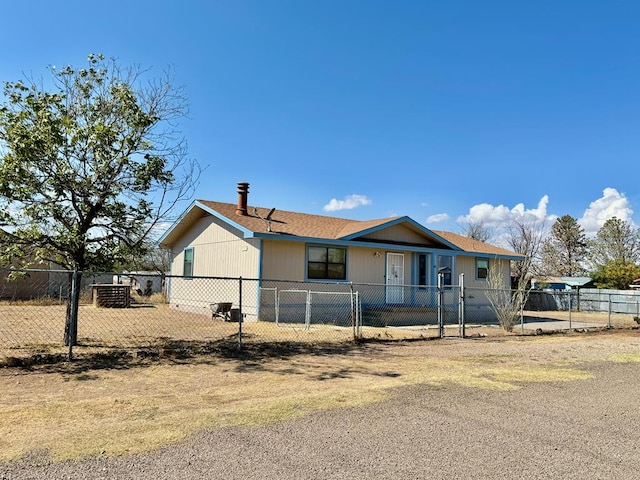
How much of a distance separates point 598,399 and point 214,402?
4978 millimetres

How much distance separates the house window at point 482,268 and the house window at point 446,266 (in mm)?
2065

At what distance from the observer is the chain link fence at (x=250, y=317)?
10.5 m

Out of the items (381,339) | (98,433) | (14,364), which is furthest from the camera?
(381,339)

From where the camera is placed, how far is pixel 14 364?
7.55 meters

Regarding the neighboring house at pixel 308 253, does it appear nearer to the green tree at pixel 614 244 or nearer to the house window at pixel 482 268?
the house window at pixel 482 268

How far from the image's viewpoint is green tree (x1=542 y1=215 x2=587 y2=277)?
5344 cm

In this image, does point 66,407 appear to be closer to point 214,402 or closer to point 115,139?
point 214,402

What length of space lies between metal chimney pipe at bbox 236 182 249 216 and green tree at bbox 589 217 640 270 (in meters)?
43.8

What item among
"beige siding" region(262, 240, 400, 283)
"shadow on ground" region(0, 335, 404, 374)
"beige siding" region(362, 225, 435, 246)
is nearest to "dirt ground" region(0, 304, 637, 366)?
"shadow on ground" region(0, 335, 404, 374)

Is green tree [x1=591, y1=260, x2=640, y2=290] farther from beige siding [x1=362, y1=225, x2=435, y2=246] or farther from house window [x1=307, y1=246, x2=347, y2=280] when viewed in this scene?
house window [x1=307, y1=246, x2=347, y2=280]

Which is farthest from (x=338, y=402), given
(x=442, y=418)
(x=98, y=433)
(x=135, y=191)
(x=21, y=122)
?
(x=21, y=122)

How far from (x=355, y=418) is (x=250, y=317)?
10.6 meters

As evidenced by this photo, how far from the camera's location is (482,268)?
851 inches

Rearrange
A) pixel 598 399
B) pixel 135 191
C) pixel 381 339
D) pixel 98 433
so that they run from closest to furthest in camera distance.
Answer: pixel 98 433 < pixel 598 399 < pixel 135 191 < pixel 381 339
